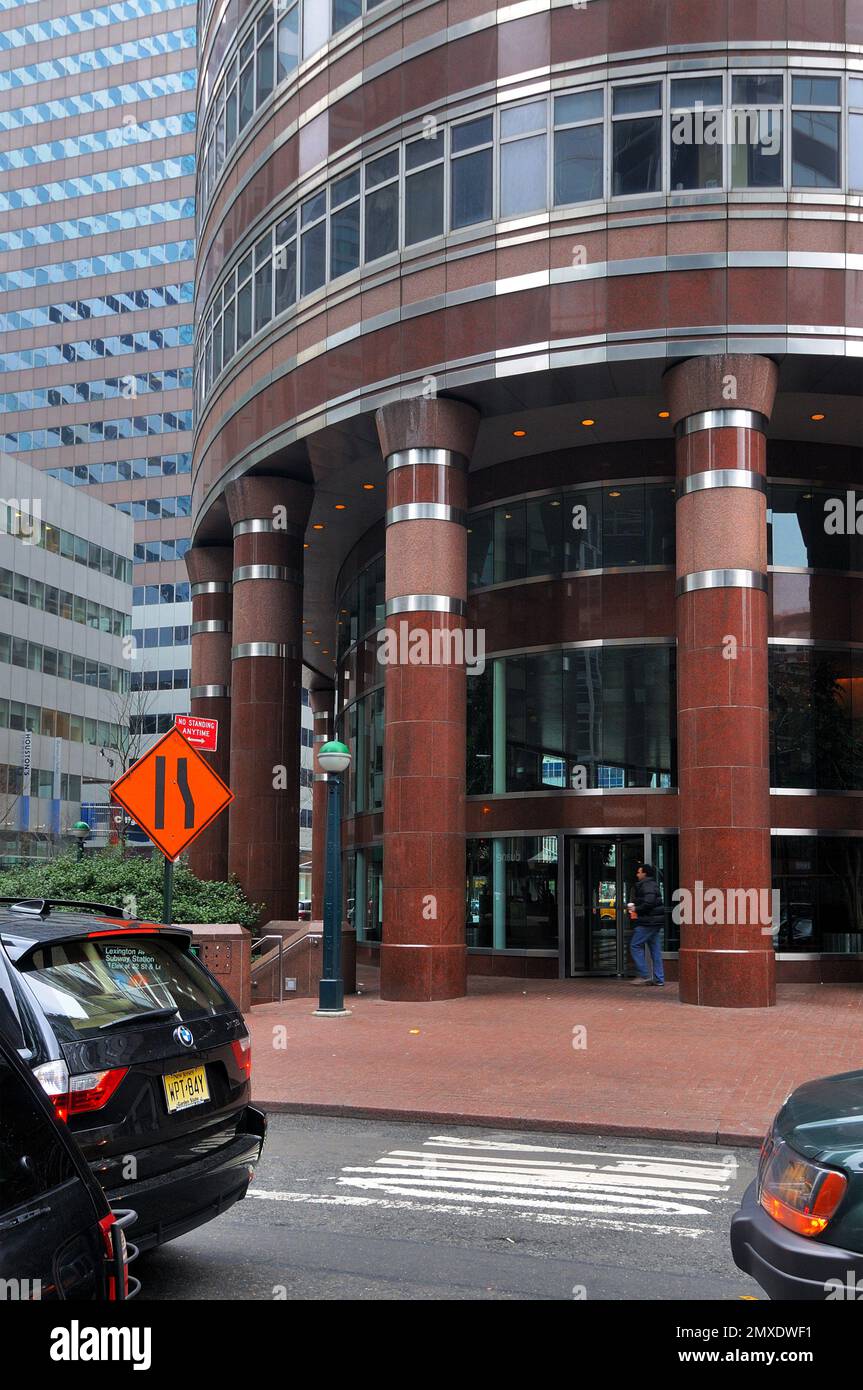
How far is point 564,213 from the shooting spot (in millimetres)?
19703

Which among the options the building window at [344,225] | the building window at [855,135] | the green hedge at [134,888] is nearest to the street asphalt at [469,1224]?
the green hedge at [134,888]

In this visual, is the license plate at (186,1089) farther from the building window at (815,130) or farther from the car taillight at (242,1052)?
the building window at (815,130)

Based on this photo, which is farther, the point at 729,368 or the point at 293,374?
the point at 293,374

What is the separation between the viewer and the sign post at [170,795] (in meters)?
13.0

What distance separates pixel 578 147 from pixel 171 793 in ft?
41.3

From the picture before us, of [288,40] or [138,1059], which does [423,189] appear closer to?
[288,40]

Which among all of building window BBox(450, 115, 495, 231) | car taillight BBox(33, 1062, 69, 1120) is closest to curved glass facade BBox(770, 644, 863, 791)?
building window BBox(450, 115, 495, 231)

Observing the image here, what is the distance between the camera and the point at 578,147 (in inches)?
783

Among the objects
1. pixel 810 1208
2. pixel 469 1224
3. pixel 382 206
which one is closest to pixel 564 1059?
pixel 469 1224

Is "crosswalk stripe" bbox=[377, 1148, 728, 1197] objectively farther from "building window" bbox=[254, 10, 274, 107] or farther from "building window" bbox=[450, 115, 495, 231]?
"building window" bbox=[254, 10, 274, 107]

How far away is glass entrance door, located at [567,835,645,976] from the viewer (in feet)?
75.6
